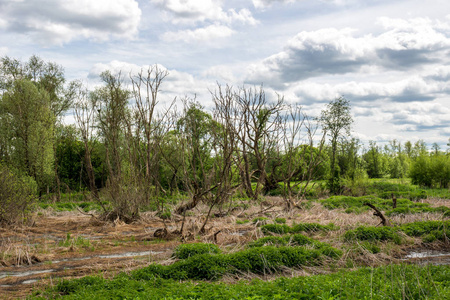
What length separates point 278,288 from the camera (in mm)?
5746

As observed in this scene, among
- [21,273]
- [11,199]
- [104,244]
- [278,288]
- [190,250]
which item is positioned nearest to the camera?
[278,288]

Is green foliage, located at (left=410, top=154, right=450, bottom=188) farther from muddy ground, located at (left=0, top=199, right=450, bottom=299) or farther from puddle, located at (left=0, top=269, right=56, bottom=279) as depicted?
puddle, located at (left=0, top=269, right=56, bottom=279)

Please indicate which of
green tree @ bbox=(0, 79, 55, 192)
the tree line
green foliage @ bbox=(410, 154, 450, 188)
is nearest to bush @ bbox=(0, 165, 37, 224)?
the tree line

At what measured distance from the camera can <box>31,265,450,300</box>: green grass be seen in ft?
17.9

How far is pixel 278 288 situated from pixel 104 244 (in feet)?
20.7

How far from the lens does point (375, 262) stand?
8320mm

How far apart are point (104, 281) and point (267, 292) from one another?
274cm

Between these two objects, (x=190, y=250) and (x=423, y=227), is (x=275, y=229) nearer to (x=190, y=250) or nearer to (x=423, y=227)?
(x=190, y=250)

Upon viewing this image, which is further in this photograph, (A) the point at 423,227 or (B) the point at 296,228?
(B) the point at 296,228

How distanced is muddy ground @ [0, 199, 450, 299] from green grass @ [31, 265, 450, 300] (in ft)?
3.01

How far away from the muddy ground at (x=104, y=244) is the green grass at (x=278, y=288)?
916 millimetres

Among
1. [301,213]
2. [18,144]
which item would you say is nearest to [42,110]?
[18,144]

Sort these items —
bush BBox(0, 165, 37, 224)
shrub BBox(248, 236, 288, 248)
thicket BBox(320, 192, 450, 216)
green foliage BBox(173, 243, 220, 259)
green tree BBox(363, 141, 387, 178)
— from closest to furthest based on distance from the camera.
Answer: green foliage BBox(173, 243, 220, 259)
shrub BBox(248, 236, 288, 248)
bush BBox(0, 165, 37, 224)
thicket BBox(320, 192, 450, 216)
green tree BBox(363, 141, 387, 178)

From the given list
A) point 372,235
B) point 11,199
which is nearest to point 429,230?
point 372,235
